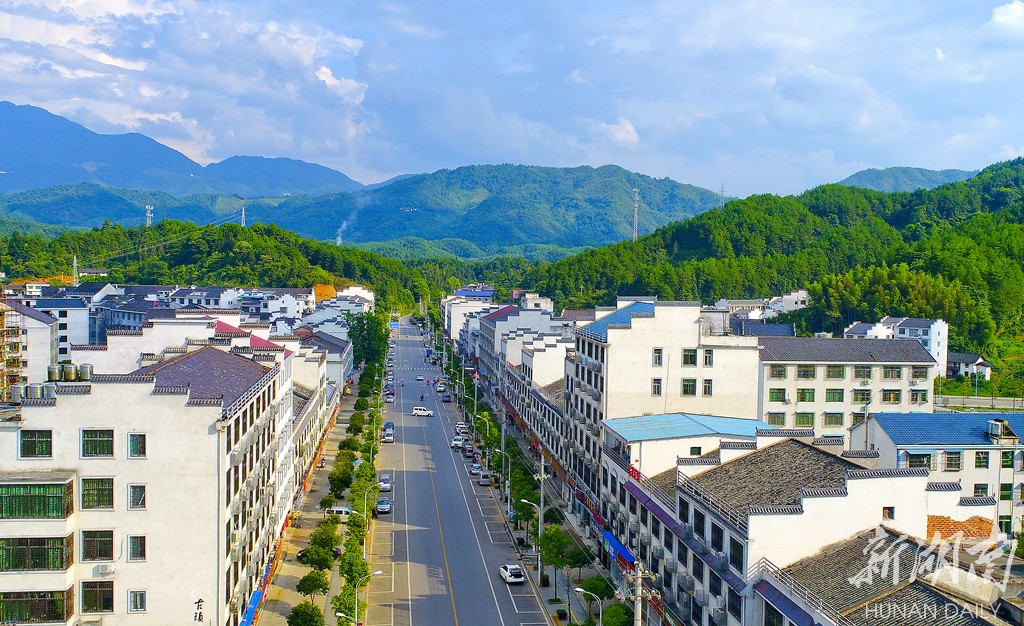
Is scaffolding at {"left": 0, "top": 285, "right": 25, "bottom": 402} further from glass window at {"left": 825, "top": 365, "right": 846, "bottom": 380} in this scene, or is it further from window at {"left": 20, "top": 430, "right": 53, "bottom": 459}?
glass window at {"left": 825, "top": 365, "right": 846, "bottom": 380}

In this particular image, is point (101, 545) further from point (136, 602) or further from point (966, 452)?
point (966, 452)

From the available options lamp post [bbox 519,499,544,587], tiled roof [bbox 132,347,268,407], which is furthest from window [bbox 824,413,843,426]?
tiled roof [bbox 132,347,268,407]

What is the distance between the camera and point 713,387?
48.9 metres

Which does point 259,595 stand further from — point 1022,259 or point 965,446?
point 1022,259

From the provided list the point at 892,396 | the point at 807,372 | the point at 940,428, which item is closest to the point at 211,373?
the point at 940,428

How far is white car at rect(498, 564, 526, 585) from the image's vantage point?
40197 millimetres

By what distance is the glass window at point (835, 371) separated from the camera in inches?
2122

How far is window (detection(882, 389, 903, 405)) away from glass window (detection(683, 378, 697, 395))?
46.7 feet

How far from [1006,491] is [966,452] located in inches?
109

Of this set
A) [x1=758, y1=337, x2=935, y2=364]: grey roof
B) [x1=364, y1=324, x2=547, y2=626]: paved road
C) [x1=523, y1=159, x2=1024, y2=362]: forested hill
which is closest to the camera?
[x1=364, y1=324, x2=547, y2=626]: paved road

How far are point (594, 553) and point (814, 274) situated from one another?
134978 millimetres

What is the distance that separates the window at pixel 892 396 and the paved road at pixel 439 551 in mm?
25033

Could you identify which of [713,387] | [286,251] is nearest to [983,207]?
[286,251]

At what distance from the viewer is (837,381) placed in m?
54.0
